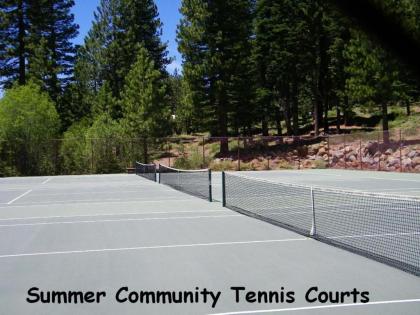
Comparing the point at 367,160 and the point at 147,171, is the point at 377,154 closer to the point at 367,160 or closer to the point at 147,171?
the point at 367,160

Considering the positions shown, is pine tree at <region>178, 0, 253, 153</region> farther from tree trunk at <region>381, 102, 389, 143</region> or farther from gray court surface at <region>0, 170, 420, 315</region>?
gray court surface at <region>0, 170, 420, 315</region>

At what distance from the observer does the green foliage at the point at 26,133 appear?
1478 inches

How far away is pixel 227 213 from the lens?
13.3 meters

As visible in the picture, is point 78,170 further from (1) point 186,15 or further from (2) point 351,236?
(2) point 351,236

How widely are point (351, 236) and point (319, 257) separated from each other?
1.77 metres

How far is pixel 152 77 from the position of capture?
1887 inches

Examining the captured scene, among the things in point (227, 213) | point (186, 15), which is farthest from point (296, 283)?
point (186, 15)

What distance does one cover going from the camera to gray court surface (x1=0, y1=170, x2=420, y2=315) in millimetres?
5219

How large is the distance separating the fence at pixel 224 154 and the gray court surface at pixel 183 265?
25.4 meters

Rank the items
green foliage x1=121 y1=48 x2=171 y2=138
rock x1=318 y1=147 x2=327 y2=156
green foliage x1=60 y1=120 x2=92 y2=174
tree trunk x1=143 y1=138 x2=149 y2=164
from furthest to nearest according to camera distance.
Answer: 1. green foliage x1=121 y1=48 x2=171 y2=138
2. rock x1=318 y1=147 x2=327 y2=156
3. tree trunk x1=143 y1=138 x2=149 y2=164
4. green foliage x1=60 y1=120 x2=92 y2=174

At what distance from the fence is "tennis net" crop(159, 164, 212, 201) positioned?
36.1 ft

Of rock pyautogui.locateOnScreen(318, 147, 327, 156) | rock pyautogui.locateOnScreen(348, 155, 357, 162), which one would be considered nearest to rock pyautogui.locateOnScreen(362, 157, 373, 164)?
rock pyautogui.locateOnScreen(348, 155, 357, 162)

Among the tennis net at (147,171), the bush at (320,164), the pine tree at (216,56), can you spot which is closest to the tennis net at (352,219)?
the tennis net at (147,171)

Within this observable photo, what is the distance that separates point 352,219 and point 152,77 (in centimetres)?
3873
